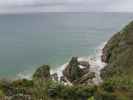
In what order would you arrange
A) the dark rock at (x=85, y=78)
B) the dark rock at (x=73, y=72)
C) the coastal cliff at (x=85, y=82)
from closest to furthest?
the coastal cliff at (x=85, y=82)
the dark rock at (x=85, y=78)
the dark rock at (x=73, y=72)

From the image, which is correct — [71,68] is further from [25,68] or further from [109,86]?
[109,86]

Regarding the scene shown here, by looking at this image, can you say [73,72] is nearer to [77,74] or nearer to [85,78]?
[77,74]

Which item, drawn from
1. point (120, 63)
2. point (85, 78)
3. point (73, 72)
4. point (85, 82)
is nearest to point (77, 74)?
point (73, 72)

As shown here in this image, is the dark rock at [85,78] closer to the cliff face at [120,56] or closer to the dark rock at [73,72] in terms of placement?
the cliff face at [120,56]

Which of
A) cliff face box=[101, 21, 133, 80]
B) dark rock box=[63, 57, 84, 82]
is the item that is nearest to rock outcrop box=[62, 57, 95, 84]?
dark rock box=[63, 57, 84, 82]

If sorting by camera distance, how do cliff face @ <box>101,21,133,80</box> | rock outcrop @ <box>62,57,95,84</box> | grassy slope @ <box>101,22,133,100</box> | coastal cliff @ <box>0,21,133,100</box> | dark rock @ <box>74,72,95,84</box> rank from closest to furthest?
coastal cliff @ <box>0,21,133,100</box>, grassy slope @ <box>101,22,133,100</box>, cliff face @ <box>101,21,133,80</box>, dark rock @ <box>74,72,95,84</box>, rock outcrop @ <box>62,57,95,84</box>

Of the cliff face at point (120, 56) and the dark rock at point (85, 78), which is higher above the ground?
the cliff face at point (120, 56)

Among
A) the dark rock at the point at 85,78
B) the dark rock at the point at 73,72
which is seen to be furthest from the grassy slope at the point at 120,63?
the dark rock at the point at 73,72

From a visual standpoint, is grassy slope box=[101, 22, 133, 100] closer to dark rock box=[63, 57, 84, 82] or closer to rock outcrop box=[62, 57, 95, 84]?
rock outcrop box=[62, 57, 95, 84]
